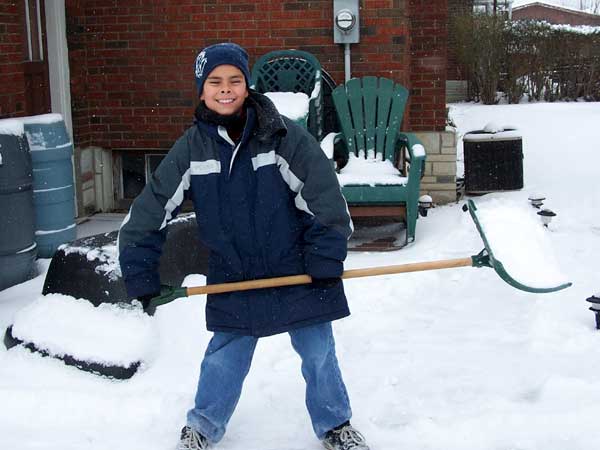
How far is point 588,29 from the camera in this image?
19.2m

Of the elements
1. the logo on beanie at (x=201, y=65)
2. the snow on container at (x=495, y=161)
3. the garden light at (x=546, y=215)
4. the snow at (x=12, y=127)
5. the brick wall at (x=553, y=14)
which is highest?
the brick wall at (x=553, y=14)

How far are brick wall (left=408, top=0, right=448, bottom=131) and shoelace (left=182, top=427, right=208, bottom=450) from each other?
17.0 ft

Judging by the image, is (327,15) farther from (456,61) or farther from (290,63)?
(456,61)

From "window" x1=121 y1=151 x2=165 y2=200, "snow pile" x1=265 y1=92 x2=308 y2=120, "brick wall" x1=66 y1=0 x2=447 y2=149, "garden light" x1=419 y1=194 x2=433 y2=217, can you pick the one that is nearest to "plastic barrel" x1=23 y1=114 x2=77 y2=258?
"snow pile" x1=265 y1=92 x2=308 y2=120

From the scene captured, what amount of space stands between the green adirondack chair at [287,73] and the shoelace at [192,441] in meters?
4.03

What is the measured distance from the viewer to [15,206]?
5289 millimetres

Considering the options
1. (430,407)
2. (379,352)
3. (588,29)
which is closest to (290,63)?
(379,352)

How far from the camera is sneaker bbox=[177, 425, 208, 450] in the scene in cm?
327

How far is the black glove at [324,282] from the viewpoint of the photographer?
3102 mm

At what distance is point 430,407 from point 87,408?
4.45ft

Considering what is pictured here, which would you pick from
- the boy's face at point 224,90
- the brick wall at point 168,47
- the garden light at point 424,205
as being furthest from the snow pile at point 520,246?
the brick wall at point 168,47

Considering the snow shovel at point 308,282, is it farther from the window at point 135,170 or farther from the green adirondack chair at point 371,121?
the window at point 135,170

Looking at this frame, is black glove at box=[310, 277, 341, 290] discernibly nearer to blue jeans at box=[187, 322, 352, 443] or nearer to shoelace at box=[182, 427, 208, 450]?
blue jeans at box=[187, 322, 352, 443]

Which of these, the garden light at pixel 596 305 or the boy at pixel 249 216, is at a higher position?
the boy at pixel 249 216
